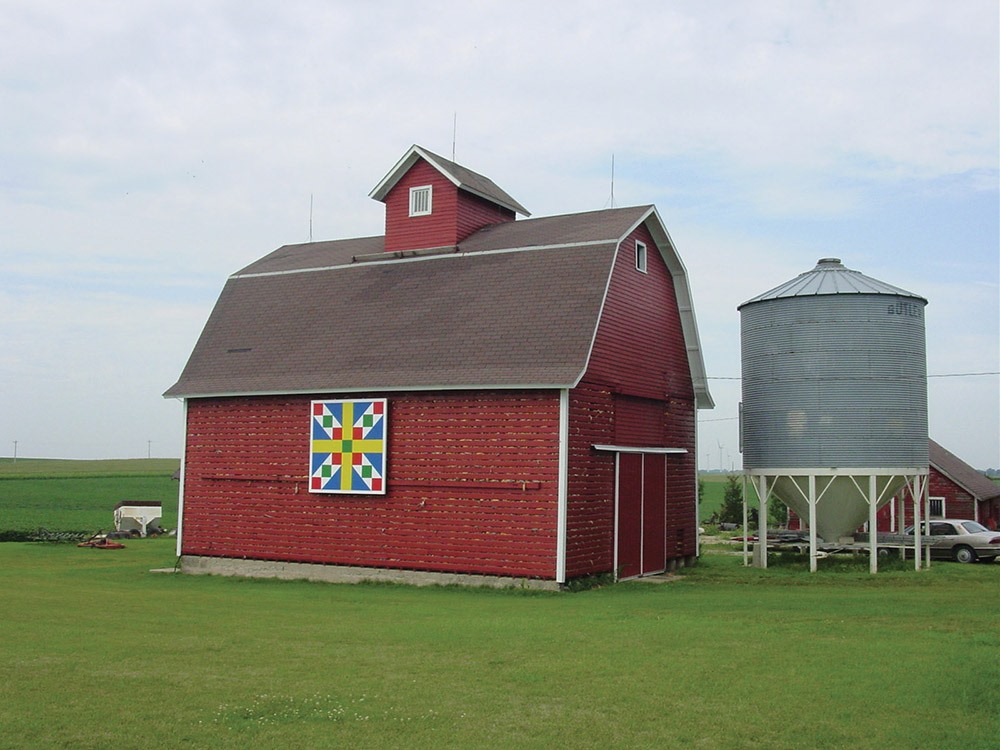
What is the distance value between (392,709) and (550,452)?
34.3ft

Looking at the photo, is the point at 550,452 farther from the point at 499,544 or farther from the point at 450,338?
the point at 450,338

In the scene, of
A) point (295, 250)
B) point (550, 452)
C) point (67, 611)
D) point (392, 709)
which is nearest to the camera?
point (392, 709)

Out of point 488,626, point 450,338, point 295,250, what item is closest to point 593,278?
point 450,338

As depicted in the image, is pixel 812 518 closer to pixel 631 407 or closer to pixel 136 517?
pixel 631 407

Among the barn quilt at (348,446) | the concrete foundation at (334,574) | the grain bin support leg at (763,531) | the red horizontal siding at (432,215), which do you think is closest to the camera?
the concrete foundation at (334,574)

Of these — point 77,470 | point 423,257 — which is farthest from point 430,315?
point 77,470

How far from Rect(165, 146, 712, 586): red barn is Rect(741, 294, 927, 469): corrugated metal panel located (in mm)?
2491

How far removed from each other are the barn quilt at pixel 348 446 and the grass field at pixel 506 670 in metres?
3.38

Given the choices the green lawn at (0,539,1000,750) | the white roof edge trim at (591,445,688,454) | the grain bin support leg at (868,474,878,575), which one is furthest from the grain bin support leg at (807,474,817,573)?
the green lawn at (0,539,1000,750)

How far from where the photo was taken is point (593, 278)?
2053 centimetres

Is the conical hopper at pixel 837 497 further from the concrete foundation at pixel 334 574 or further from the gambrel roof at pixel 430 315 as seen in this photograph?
the concrete foundation at pixel 334 574

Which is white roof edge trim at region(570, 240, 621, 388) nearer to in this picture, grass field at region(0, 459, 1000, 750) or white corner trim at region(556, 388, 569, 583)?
white corner trim at region(556, 388, 569, 583)

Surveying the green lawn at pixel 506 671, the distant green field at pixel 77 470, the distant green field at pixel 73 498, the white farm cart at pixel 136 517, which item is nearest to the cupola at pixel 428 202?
the green lawn at pixel 506 671

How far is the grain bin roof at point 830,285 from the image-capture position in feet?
75.4
